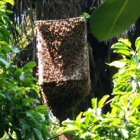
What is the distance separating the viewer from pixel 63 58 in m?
3.57

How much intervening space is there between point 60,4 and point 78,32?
1055 millimetres

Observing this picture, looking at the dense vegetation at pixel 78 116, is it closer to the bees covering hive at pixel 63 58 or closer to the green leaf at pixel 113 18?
the bees covering hive at pixel 63 58

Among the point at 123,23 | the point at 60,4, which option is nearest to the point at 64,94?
the point at 60,4

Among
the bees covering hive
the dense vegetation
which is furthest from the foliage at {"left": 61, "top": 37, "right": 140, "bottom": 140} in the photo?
the bees covering hive

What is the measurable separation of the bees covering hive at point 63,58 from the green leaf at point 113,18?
2998 millimetres

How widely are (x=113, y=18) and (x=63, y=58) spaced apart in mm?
3070

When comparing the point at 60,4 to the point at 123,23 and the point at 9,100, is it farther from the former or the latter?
the point at 123,23

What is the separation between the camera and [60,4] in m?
4.57

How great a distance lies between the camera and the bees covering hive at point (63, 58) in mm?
3529

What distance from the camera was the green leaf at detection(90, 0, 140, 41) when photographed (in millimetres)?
483

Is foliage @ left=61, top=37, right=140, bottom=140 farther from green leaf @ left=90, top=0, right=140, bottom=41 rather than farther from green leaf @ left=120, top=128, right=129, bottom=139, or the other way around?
green leaf @ left=90, top=0, right=140, bottom=41

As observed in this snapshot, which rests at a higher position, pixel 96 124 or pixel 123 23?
pixel 123 23

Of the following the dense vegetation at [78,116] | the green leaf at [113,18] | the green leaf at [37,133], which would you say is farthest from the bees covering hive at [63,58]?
the green leaf at [113,18]

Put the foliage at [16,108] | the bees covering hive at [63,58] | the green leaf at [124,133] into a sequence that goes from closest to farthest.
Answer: the green leaf at [124,133], the foliage at [16,108], the bees covering hive at [63,58]
